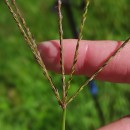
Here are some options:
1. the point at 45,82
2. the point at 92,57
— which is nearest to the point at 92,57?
the point at 92,57

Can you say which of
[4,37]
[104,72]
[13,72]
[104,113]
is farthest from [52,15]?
[104,72]

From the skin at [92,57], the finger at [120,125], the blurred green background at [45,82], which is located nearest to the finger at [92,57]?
the skin at [92,57]

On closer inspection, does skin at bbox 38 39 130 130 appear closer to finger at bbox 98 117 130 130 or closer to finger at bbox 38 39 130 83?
finger at bbox 38 39 130 83

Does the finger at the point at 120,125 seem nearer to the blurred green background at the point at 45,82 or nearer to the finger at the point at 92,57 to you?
the finger at the point at 92,57

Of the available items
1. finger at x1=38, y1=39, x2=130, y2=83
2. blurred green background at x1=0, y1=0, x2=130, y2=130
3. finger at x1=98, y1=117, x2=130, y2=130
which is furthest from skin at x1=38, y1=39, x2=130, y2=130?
blurred green background at x1=0, y1=0, x2=130, y2=130

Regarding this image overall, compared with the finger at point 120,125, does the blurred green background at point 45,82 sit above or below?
above

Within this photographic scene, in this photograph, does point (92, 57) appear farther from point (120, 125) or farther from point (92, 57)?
point (120, 125)

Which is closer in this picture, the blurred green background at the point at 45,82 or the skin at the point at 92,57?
the skin at the point at 92,57
